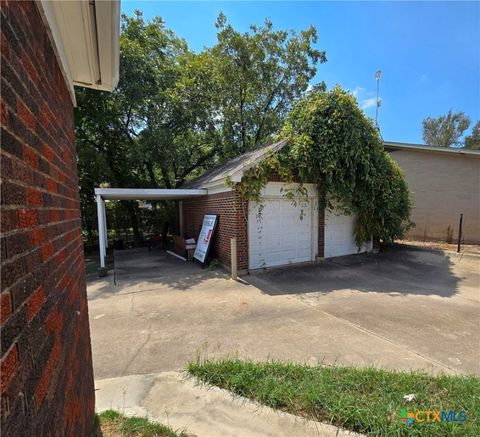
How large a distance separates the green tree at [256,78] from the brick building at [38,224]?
553 inches

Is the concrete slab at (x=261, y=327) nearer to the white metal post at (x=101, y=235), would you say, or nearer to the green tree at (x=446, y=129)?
the white metal post at (x=101, y=235)

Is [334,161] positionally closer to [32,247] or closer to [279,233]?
[279,233]

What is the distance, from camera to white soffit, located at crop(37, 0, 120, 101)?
162 cm

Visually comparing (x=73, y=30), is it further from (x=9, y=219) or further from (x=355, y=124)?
(x=355, y=124)

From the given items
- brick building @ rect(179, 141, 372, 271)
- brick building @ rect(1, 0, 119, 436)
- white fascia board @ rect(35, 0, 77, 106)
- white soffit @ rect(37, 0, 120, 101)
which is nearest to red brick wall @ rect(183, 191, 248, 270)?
brick building @ rect(179, 141, 372, 271)

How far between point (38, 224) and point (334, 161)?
839 centimetres

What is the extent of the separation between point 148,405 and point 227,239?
573 centimetres

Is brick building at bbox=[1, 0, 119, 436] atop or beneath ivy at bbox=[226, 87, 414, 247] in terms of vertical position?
beneath

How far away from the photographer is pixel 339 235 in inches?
388

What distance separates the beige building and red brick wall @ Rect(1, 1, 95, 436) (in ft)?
51.1

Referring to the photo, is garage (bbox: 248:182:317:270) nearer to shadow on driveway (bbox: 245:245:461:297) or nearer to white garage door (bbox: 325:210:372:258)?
shadow on driveway (bbox: 245:245:461:297)

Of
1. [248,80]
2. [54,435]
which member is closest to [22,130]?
[54,435]

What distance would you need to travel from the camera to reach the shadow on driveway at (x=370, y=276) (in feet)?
21.1

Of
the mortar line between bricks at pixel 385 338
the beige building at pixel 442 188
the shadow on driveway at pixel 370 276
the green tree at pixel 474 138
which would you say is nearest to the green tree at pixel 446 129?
the green tree at pixel 474 138
